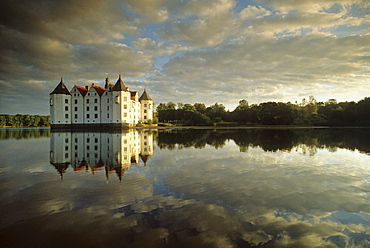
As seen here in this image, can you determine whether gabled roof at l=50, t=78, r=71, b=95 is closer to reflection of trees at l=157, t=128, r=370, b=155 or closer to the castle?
the castle

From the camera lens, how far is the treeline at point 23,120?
9412 cm

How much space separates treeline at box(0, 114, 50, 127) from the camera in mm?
94125

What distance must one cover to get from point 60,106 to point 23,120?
64.1 m

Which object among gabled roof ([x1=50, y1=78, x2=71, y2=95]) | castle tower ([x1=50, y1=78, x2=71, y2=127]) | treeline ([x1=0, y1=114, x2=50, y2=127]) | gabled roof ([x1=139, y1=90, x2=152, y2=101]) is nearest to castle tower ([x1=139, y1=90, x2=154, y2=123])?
gabled roof ([x1=139, y1=90, x2=152, y2=101])

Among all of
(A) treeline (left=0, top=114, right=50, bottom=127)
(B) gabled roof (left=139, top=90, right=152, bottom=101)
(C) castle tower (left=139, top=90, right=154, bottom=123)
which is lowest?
(A) treeline (left=0, top=114, right=50, bottom=127)

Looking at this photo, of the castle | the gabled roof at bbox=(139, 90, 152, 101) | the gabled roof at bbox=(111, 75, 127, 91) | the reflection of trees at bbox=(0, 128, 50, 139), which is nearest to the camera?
the reflection of trees at bbox=(0, 128, 50, 139)

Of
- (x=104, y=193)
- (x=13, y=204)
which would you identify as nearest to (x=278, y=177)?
(x=104, y=193)

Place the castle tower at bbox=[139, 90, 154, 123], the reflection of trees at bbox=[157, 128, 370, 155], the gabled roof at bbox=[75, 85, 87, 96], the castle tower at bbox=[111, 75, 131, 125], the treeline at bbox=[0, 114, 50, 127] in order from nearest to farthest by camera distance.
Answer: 1. the reflection of trees at bbox=[157, 128, 370, 155]
2. the castle tower at bbox=[111, 75, 131, 125]
3. the gabled roof at bbox=[75, 85, 87, 96]
4. the castle tower at bbox=[139, 90, 154, 123]
5. the treeline at bbox=[0, 114, 50, 127]

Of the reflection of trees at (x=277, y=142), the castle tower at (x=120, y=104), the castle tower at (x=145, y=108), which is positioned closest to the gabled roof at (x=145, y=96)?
the castle tower at (x=145, y=108)

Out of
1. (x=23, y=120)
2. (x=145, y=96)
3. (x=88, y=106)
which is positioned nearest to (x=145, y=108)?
(x=145, y=96)

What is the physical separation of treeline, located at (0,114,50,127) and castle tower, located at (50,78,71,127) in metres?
54.6

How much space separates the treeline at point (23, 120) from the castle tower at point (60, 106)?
54.6 meters

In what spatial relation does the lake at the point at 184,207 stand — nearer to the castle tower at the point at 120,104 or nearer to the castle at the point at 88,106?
the castle tower at the point at 120,104

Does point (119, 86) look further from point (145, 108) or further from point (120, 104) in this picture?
point (145, 108)
